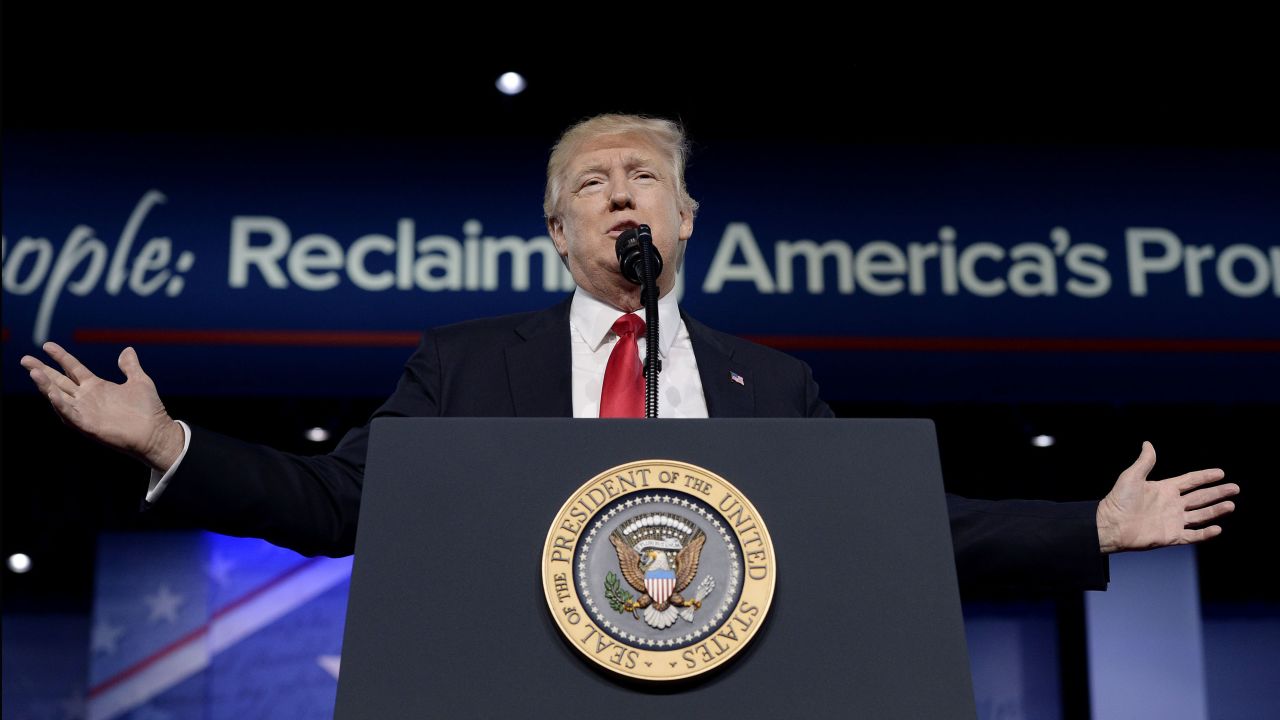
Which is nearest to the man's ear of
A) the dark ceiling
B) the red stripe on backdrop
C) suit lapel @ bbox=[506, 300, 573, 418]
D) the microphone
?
suit lapel @ bbox=[506, 300, 573, 418]

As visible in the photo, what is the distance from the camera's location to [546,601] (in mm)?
1001

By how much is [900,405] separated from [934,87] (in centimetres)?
144

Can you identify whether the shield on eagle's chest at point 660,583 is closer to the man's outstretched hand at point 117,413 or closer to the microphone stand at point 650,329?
the microphone stand at point 650,329

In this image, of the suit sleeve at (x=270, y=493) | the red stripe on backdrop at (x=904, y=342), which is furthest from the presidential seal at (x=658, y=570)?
the red stripe on backdrop at (x=904, y=342)

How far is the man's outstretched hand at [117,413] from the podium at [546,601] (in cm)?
24

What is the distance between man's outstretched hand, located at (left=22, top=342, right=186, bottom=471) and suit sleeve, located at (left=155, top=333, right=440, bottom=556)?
2 cm

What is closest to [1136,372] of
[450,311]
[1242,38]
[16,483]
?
[1242,38]

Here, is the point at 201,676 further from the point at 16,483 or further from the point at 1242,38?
the point at 1242,38

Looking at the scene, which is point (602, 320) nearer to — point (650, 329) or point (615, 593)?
point (650, 329)

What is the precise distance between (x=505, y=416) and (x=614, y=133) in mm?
571

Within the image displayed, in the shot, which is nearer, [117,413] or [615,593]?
[615,593]

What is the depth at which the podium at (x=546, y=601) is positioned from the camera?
991mm

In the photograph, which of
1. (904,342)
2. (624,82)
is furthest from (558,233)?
(624,82)

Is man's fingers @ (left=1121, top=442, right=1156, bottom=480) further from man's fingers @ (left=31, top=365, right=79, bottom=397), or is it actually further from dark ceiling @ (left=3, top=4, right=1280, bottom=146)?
dark ceiling @ (left=3, top=4, right=1280, bottom=146)
